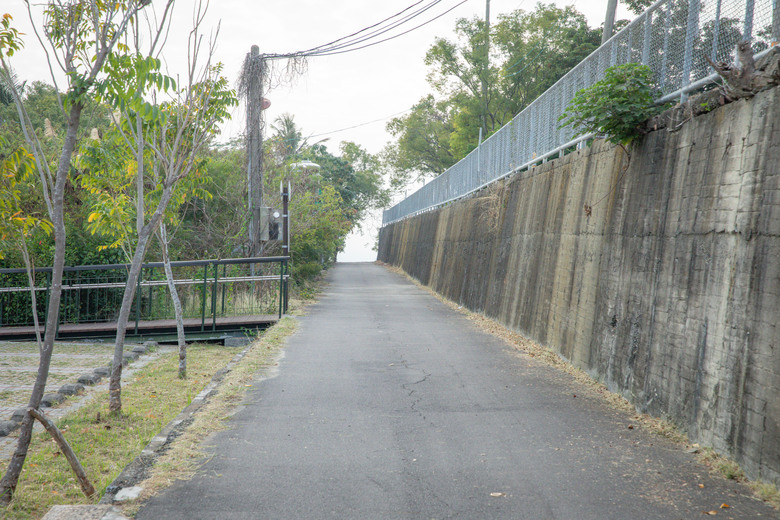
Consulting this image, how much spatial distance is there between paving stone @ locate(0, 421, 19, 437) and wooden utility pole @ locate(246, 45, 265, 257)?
11.3 m

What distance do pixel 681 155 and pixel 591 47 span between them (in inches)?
930

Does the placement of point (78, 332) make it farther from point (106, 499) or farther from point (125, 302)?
point (106, 499)

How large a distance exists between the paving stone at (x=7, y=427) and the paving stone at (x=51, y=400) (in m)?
0.78

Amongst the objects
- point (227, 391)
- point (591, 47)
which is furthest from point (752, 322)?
point (591, 47)

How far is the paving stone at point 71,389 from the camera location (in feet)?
28.4

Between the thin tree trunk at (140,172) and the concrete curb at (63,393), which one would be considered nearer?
the thin tree trunk at (140,172)

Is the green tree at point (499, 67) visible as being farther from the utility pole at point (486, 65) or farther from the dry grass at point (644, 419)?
the dry grass at point (644, 419)

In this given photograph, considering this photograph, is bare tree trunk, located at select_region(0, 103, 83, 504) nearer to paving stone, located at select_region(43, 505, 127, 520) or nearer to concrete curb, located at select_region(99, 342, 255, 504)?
concrete curb, located at select_region(99, 342, 255, 504)

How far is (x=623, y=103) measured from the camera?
24.9ft

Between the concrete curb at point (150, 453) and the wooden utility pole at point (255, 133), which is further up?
the wooden utility pole at point (255, 133)

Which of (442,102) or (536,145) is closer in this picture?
(536,145)

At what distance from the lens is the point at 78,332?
46.5ft

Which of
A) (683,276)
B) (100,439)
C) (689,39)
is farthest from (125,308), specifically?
(689,39)

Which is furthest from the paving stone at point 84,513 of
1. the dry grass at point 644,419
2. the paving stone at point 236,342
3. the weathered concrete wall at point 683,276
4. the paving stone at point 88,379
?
the paving stone at point 236,342
